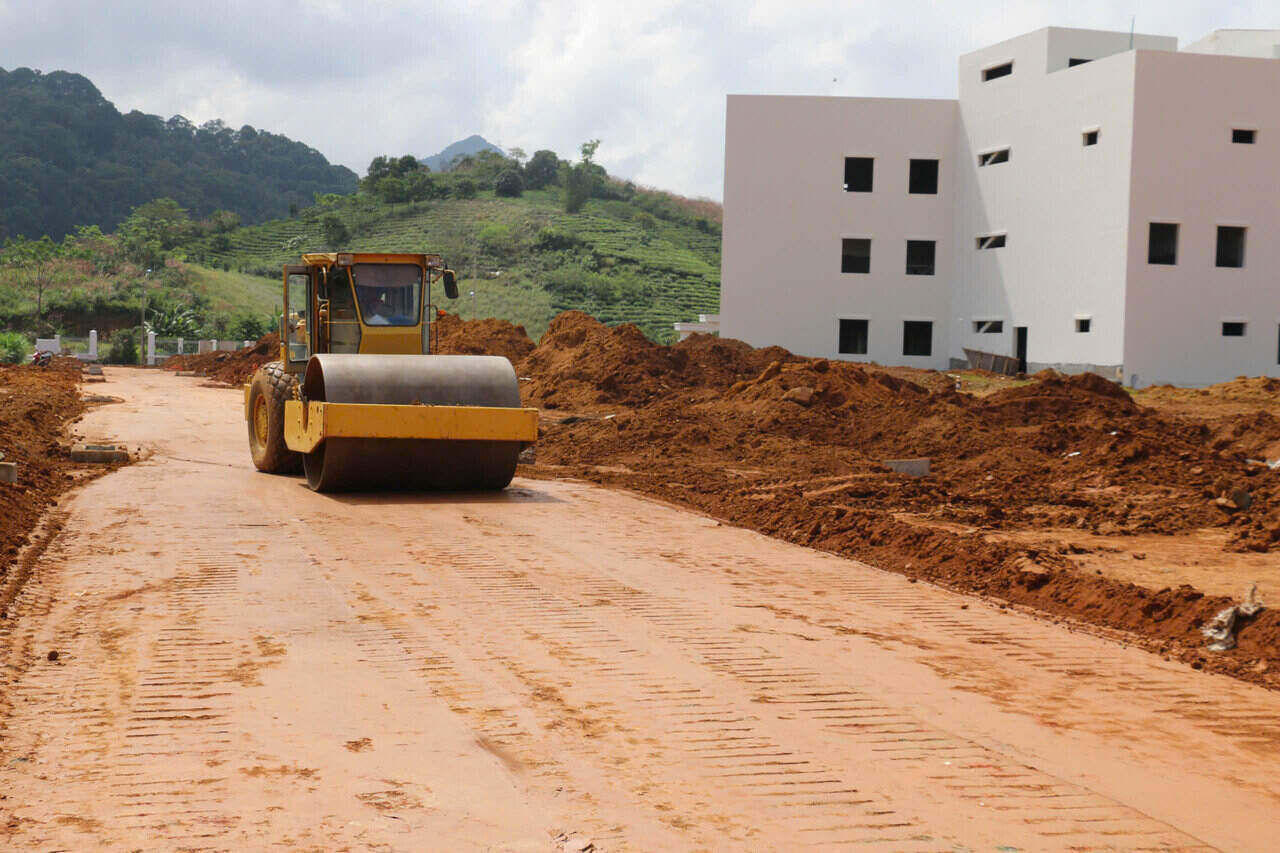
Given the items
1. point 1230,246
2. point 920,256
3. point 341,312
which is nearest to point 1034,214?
point 920,256

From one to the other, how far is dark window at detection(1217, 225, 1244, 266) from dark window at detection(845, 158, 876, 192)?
1181cm

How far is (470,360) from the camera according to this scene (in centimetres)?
1468

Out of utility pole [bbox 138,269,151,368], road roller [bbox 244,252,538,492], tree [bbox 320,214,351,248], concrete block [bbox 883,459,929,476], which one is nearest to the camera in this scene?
road roller [bbox 244,252,538,492]

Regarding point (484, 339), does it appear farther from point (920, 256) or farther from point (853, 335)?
point (920, 256)

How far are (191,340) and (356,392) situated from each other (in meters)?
56.4

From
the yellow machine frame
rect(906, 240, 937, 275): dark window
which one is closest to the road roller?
the yellow machine frame

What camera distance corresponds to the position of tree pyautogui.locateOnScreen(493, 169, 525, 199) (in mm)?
114250

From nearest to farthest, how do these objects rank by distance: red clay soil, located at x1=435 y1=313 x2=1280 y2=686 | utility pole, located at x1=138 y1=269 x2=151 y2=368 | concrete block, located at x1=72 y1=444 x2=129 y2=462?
red clay soil, located at x1=435 y1=313 x2=1280 y2=686, concrete block, located at x1=72 y1=444 x2=129 y2=462, utility pole, located at x1=138 y1=269 x2=151 y2=368

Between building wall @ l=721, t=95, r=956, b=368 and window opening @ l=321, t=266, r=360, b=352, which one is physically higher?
building wall @ l=721, t=95, r=956, b=368

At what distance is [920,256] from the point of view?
148 ft

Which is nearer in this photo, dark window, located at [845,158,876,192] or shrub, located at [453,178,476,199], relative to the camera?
dark window, located at [845,158,876,192]

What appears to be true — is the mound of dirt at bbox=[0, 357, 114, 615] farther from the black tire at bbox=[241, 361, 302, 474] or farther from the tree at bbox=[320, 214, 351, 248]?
the tree at bbox=[320, 214, 351, 248]

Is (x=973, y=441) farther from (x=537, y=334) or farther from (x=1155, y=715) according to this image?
(x=537, y=334)

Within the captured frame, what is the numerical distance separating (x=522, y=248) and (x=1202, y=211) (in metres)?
62.0
